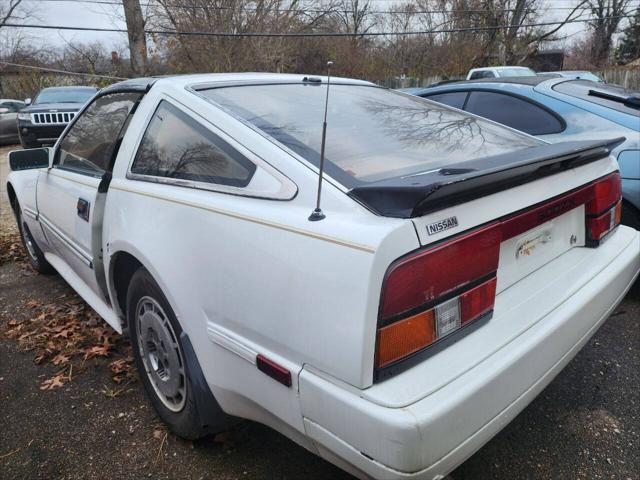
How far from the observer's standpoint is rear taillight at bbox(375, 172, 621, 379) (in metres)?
1.33

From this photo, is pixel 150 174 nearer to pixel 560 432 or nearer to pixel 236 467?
pixel 236 467

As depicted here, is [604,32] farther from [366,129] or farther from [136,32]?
[366,129]

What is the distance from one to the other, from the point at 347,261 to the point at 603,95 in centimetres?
371

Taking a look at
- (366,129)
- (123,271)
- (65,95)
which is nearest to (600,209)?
(366,129)

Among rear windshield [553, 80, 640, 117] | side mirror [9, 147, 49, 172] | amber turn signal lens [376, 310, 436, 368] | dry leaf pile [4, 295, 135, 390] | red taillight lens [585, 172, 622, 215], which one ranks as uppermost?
rear windshield [553, 80, 640, 117]

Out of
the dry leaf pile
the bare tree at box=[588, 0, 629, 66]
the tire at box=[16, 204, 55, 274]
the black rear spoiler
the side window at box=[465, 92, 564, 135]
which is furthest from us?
the bare tree at box=[588, 0, 629, 66]

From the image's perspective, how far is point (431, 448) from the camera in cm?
128

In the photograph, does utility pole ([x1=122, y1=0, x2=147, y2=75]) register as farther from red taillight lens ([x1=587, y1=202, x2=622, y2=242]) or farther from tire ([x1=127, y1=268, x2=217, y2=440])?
red taillight lens ([x1=587, y1=202, x2=622, y2=242])

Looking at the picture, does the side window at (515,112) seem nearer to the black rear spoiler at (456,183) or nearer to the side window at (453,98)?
the side window at (453,98)

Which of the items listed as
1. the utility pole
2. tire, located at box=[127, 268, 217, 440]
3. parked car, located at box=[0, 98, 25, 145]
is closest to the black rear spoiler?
tire, located at box=[127, 268, 217, 440]

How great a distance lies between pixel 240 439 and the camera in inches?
88.5

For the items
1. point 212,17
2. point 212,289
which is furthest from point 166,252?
point 212,17

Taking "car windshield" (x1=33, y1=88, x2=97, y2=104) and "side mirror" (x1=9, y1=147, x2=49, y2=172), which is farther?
"car windshield" (x1=33, y1=88, x2=97, y2=104)

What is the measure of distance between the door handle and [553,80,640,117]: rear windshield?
362cm
